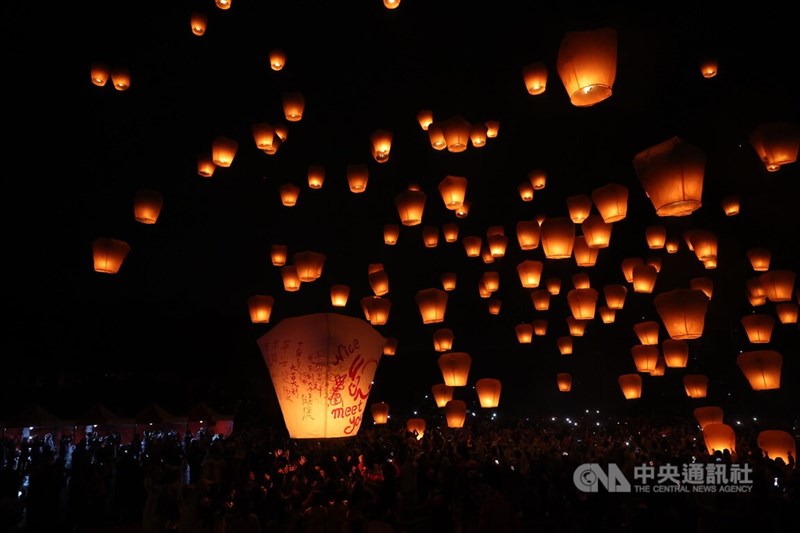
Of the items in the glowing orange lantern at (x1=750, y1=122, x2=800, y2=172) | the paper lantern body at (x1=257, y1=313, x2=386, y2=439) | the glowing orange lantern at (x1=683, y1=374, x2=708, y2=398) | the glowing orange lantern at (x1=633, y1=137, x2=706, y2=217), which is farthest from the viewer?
the glowing orange lantern at (x1=683, y1=374, x2=708, y2=398)

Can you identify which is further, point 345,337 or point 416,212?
point 416,212

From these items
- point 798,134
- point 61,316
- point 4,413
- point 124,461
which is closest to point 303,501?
point 124,461

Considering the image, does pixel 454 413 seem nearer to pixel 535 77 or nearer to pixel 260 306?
pixel 260 306

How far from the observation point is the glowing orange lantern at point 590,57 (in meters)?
6.24

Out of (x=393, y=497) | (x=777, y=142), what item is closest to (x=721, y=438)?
(x=777, y=142)

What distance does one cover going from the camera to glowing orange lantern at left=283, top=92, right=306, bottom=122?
10.7 meters

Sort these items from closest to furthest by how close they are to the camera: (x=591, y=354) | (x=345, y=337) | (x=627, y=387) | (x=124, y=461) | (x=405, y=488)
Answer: (x=345, y=337), (x=405, y=488), (x=124, y=461), (x=627, y=387), (x=591, y=354)

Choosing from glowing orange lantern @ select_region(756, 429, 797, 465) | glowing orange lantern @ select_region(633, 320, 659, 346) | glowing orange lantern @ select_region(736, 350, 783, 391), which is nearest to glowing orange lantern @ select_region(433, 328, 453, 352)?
glowing orange lantern @ select_region(633, 320, 659, 346)

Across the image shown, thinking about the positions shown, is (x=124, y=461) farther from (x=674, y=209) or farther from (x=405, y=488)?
(x=674, y=209)

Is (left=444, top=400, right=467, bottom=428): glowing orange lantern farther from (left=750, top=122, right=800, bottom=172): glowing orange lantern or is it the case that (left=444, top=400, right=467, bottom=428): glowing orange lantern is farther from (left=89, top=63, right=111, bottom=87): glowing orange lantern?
(left=89, top=63, right=111, bottom=87): glowing orange lantern

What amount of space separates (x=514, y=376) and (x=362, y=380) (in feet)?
87.8

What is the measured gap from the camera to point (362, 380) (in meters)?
5.91

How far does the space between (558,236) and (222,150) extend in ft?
19.4

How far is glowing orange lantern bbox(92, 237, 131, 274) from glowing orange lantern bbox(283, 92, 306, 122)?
360 centimetres
